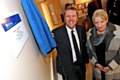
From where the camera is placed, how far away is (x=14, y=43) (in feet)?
2.81

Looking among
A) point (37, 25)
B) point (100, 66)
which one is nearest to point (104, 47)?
point (100, 66)

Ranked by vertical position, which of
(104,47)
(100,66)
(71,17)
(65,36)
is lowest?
(100,66)

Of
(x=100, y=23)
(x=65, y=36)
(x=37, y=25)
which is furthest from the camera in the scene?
(x=65, y=36)

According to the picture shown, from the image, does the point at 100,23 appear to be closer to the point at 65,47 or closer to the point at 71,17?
the point at 71,17

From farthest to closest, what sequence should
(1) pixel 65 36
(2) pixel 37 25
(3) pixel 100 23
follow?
(1) pixel 65 36 → (3) pixel 100 23 → (2) pixel 37 25

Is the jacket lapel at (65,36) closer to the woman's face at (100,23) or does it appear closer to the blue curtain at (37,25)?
the blue curtain at (37,25)

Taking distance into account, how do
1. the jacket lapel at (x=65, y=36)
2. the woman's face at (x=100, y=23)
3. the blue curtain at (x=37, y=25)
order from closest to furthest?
the blue curtain at (x=37, y=25) → the woman's face at (x=100, y=23) → the jacket lapel at (x=65, y=36)

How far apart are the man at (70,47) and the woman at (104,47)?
0.39ft

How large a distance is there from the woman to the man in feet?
0.39

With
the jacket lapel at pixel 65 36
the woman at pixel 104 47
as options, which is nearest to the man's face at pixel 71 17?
the jacket lapel at pixel 65 36

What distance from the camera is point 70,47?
1.75 metres

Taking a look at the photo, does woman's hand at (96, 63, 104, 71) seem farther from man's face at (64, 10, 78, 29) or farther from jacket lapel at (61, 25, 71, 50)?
man's face at (64, 10, 78, 29)

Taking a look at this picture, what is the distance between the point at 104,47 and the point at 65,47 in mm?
467

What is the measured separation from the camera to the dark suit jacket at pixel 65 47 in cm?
172
